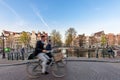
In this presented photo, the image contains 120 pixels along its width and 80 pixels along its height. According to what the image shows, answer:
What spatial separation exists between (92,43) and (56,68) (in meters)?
102

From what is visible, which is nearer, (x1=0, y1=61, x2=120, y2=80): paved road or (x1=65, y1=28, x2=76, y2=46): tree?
(x1=0, y1=61, x2=120, y2=80): paved road

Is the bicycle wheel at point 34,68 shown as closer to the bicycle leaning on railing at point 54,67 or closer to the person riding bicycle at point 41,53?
the bicycle leaning on railing at point 54,67

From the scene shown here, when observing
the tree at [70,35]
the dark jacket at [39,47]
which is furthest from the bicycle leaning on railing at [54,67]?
the tree at [70,35]

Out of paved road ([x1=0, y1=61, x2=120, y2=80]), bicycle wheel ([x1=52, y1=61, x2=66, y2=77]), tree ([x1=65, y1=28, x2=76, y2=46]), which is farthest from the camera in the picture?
tree ([x1=65, y1=28, x2=76, y2=46])

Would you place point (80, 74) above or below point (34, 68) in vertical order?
below

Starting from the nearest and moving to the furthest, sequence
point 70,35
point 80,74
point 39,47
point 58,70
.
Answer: point 39,47 → point 58,70 → point 80,74 → point 70,35

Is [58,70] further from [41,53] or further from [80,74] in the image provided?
[80,74]

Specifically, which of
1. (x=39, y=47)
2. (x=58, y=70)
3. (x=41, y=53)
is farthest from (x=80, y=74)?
(x=39, y=47)

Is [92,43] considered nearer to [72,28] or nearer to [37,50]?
[72,28]

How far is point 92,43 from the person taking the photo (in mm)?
110938

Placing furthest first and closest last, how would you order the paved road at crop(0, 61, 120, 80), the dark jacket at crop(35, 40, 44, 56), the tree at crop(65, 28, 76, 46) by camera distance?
the tree at crop(65, 28, 76, 46), the paved road at crop(0, 61, 120, 80), the dark jacket at crop(35, 40, 44, 56)

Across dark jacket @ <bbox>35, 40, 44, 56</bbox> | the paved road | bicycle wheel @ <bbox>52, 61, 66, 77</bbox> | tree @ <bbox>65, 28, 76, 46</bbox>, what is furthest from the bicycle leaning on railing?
tree @ <bbox>65, 28, 76, 46</bbox>

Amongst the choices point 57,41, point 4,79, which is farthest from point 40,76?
point 57,41

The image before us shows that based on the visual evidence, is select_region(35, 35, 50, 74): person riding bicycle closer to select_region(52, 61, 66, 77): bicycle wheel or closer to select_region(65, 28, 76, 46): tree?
select_region(52, 61, 66, 77): bicycle wheel
